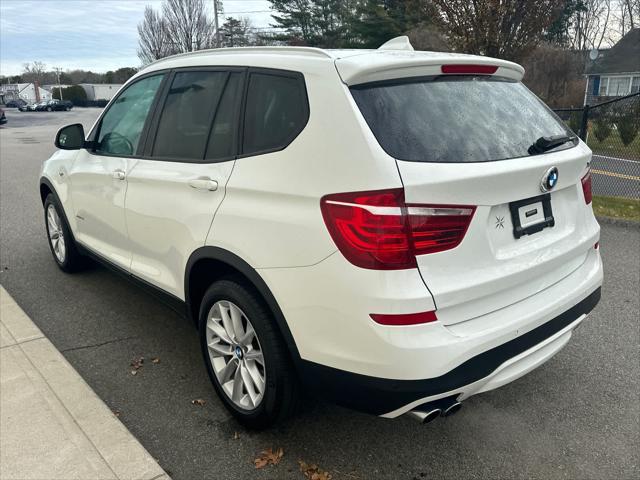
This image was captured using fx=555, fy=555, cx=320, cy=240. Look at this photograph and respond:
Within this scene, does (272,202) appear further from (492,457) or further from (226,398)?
(492,457)

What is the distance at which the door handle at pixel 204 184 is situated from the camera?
2.83 meters

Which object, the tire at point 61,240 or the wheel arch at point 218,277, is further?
the tire at point 61,240

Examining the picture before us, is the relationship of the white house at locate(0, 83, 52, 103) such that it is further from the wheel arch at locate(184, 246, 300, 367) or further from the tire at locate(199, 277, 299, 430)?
the tire at locate(199, 277, 299, 430)

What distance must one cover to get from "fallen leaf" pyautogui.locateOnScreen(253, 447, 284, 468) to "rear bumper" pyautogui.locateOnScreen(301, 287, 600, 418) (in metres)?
0.57

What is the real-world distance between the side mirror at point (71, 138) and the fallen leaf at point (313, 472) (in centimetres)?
298

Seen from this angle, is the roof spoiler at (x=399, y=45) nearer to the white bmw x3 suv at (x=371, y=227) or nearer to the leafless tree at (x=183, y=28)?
the white bmw x3 suv at (x=371, y=227)

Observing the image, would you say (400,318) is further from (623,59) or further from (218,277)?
(623,59)

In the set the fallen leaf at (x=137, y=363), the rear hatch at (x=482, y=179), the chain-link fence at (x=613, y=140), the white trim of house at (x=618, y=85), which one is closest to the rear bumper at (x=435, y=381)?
the rear hatch at (x=482, y=179)

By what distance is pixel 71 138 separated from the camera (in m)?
4.27

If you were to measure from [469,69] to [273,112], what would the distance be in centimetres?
96

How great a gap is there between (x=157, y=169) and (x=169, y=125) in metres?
0.30

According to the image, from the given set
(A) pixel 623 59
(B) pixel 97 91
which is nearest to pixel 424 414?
(A) pixel 623 59

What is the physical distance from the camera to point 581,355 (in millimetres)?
3713

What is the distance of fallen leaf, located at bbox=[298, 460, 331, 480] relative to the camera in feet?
8.60
